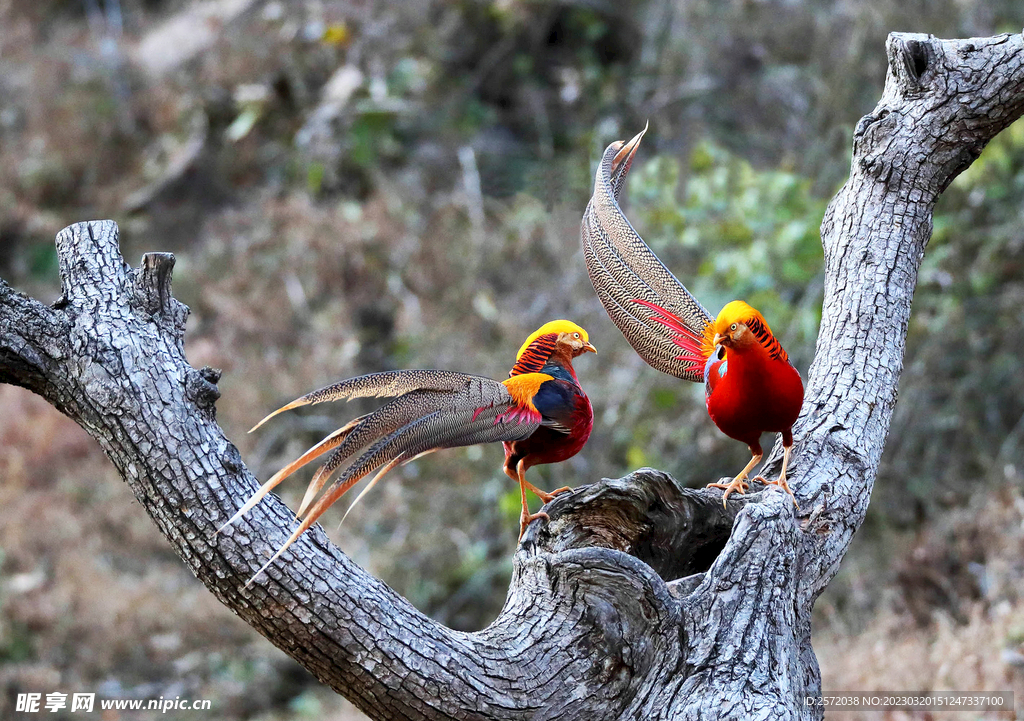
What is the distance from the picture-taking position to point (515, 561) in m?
2.79

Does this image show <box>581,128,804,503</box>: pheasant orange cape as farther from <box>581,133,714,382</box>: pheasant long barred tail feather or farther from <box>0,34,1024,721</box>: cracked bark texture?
<box>0,34,1024,721</box>: cracked bark texture

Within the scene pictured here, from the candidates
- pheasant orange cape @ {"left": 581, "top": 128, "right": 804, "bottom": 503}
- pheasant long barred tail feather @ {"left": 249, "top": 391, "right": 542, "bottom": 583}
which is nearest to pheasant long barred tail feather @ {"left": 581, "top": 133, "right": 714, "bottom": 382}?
pheasant orange cape @ {"left": 581, "top": 128, "right": 804, "bottom": 503}

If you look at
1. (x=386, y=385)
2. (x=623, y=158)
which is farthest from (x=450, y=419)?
(x=623, y=158)

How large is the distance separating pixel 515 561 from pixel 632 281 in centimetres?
100

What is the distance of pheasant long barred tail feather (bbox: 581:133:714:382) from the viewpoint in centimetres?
307

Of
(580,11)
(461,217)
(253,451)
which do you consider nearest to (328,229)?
(461,217)

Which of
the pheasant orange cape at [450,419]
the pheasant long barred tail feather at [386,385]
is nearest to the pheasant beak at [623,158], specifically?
the pheasant orange cape at [450,419]

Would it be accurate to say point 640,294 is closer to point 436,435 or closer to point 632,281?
point 632,281

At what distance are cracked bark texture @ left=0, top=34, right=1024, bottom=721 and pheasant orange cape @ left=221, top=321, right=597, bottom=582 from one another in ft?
0.47

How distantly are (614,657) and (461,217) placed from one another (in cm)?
710

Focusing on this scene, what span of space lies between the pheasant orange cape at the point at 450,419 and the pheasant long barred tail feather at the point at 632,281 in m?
0.41

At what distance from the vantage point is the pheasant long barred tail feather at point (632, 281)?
10.1 feet

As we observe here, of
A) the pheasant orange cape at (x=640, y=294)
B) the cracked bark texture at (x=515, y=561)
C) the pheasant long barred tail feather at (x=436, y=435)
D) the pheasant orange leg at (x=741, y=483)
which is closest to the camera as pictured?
the pheasant long barred tail feather at (x=436, y=435)

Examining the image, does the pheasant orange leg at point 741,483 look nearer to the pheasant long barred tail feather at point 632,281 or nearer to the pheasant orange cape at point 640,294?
the pheasant orange cape at point 640,294
